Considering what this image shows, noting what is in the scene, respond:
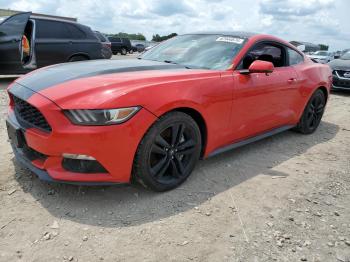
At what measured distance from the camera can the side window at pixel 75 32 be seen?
8727mm

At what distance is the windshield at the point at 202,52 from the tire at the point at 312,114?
6.20 ft

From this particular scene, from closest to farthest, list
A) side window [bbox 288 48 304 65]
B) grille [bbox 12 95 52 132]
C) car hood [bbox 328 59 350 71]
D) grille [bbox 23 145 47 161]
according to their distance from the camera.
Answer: grille [bbox 12 95 52 132]
grille [bbox 23 145 47 161]
side window [bbox 288 48 304 65]
car hood [bbox 328 59 350 71]

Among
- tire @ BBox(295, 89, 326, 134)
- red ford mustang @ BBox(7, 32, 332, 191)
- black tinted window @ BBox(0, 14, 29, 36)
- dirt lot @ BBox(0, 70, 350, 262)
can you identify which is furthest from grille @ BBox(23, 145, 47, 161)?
black tinted window @ BBox(0, 14, 29, 36)

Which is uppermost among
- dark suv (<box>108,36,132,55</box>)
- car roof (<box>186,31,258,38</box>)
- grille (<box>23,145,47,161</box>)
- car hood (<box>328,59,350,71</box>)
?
car roof (<box>186,31,258,38</box>)

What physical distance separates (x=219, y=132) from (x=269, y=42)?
160 cm

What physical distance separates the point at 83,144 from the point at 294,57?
347 centimetres

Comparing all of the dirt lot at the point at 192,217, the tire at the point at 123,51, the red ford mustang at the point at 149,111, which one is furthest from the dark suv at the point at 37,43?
the tire at the point at 123,51

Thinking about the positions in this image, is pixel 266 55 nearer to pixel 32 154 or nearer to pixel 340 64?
pixel 32 154

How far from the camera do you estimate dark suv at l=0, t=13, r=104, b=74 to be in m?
7.91

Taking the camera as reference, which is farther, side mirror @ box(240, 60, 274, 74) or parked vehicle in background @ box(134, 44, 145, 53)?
parked vehicle in background @ box(134, 44, 145, 53)

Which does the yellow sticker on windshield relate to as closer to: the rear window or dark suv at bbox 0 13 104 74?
dark suv at bbox 0 13 104 74

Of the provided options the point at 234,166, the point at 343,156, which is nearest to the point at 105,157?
the point at 234,166

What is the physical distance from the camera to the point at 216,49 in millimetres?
3938

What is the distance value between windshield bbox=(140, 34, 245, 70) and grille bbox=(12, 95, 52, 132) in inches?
65.6
